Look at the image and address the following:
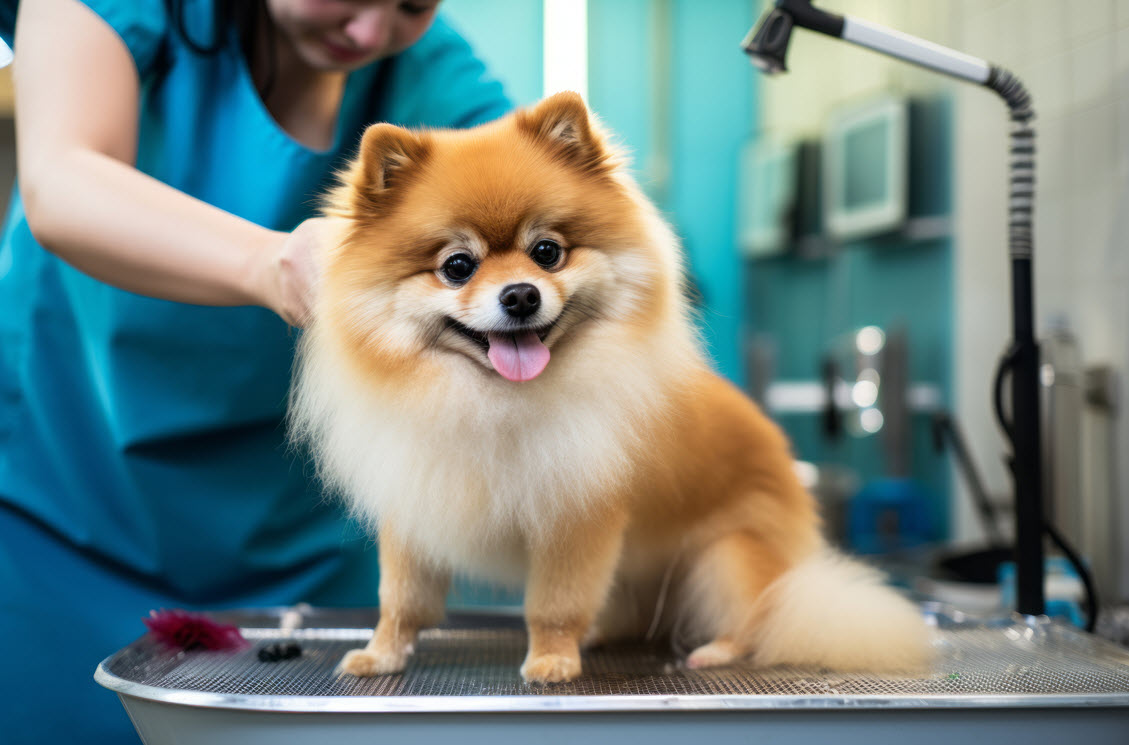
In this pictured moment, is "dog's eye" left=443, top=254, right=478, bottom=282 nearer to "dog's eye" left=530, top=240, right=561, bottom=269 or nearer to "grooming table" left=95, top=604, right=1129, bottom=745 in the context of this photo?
"dog's eye" left=530, top=240, right=561, bottom=269

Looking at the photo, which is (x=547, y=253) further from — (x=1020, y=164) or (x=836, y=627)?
(x=1020, y=164)

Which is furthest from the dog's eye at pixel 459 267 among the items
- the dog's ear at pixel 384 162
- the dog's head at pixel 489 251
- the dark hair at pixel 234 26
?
the dark hair at pixel 234 26

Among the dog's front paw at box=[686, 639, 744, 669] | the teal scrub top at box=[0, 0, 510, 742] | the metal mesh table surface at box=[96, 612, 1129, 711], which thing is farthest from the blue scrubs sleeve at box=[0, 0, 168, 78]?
the dog's front paw at box=[686, 639, 744, 669]

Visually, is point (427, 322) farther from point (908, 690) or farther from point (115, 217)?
point (908, 690)

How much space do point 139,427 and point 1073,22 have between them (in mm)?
2312

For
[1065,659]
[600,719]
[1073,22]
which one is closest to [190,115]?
[600,719]

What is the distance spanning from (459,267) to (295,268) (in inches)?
7.1

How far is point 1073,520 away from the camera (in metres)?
1.95

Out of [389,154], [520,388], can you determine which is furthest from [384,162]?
[520,388]

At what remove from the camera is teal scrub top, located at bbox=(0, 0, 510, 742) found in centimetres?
117

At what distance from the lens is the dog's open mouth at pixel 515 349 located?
0.81 metres

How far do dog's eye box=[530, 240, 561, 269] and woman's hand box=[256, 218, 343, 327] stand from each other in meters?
0.21

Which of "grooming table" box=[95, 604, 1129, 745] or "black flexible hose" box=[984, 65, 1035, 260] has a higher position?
"black flexible hose" box=[984, 65, 1035, 260]

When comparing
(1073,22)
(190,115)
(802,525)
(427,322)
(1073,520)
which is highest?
(1073,22)
